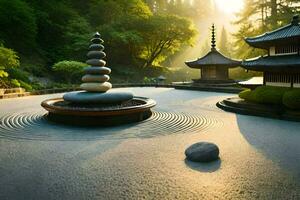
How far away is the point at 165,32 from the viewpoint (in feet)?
144

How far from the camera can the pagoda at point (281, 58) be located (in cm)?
1584

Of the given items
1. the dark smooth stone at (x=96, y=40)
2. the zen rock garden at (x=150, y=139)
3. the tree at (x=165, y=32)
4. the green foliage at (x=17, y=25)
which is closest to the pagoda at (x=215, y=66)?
the zen rock garden at (x=150, y=139)

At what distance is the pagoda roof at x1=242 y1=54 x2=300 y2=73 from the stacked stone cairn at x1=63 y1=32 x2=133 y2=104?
8.03m

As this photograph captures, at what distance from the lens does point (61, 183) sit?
20.9 ft

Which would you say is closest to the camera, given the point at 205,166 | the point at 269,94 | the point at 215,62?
the point at 205,166

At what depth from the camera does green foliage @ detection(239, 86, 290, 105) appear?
51.7 ft

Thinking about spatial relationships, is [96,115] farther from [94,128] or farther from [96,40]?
[96,40]

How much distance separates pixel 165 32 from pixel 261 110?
30.4 m

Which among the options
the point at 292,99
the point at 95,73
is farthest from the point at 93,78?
the point at 292,99

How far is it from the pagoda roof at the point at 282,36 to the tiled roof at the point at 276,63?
93 centimetres

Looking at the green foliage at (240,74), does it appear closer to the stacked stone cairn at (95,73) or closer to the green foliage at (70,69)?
the green foliage at (70,69)

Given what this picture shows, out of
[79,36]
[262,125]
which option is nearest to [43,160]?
[262,125]

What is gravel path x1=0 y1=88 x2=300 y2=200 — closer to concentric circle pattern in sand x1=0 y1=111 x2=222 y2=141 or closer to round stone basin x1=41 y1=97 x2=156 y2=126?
concentric circle pattern in sand x1=0 y1=111 x2=222 y2=141

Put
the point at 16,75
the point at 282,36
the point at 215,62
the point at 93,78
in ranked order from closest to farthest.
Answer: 1. the point at 93,78
2. the point at 282,36
3. the point at 16,75
4. the point at 215,62
